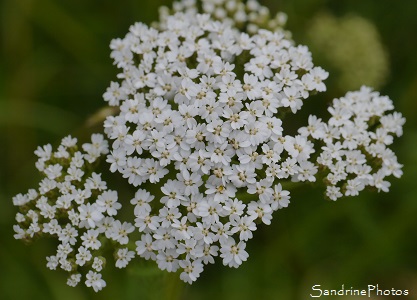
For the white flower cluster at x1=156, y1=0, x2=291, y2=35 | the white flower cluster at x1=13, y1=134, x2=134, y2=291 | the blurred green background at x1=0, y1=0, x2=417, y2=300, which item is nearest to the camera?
the white flower cluster at x1=13, y1=134, x2=134, y2=291

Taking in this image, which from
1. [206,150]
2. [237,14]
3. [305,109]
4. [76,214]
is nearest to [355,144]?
[206,150]

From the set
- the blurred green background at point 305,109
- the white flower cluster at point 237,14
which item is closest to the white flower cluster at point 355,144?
the white flower cluster at point 237,14

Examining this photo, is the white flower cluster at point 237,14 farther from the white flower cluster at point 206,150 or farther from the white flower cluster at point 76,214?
the white flower cluster at point 76,214

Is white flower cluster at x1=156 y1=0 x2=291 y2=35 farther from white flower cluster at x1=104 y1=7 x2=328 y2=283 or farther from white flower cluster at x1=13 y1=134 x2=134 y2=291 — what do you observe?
white flower cluster at x1=13 y1=134 x2=134 y2=291

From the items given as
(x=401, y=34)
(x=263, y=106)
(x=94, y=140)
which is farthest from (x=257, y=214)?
(x=401, y=34)

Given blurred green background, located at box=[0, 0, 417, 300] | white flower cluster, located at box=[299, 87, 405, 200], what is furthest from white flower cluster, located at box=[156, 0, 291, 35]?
white flower cluster, located at box=[299, 87, 405, 200]

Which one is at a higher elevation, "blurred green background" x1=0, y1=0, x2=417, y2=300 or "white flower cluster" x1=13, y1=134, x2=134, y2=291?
"blurred green background" x1=0, y1=0, x2=417, y2=300

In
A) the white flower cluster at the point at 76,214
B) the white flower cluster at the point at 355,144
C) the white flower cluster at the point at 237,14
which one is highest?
the white flower cluster at the point at 237,14
